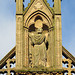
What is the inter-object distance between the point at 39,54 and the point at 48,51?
651 millimetres

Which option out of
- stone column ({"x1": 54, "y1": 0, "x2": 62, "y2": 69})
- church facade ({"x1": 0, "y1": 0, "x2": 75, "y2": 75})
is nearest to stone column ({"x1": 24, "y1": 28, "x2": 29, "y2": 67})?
church facade ({"x1": 0, "y1": 0, "x2": 75, "y2": 75})

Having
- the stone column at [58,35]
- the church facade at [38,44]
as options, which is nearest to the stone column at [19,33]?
the church facade at [38,44]

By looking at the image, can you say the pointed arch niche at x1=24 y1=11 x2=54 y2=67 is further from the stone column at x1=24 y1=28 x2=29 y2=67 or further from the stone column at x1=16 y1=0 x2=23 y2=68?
the stone column at x1=16 y1=0 x2=23 y2=68

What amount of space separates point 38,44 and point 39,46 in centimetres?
16

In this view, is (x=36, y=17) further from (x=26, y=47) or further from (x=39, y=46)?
(x=26, y=47)

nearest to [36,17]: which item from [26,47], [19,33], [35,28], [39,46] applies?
[35,28]

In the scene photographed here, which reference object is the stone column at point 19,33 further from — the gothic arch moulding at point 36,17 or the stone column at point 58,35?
the stone column at point 58,35

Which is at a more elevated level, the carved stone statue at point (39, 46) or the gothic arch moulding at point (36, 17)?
the gothic arch moulding at point (36, 17)

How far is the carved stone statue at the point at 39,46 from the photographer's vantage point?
3139 cm

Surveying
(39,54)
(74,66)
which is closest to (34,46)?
(39,54)

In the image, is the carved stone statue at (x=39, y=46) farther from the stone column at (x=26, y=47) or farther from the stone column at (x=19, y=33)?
the stone column at (x=19, y=33)

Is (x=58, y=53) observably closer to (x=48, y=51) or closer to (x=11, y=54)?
(x=48, y=51)

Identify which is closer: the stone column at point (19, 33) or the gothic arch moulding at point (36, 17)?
the stone column at point (19, 33)

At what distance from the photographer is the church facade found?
1220 inches
